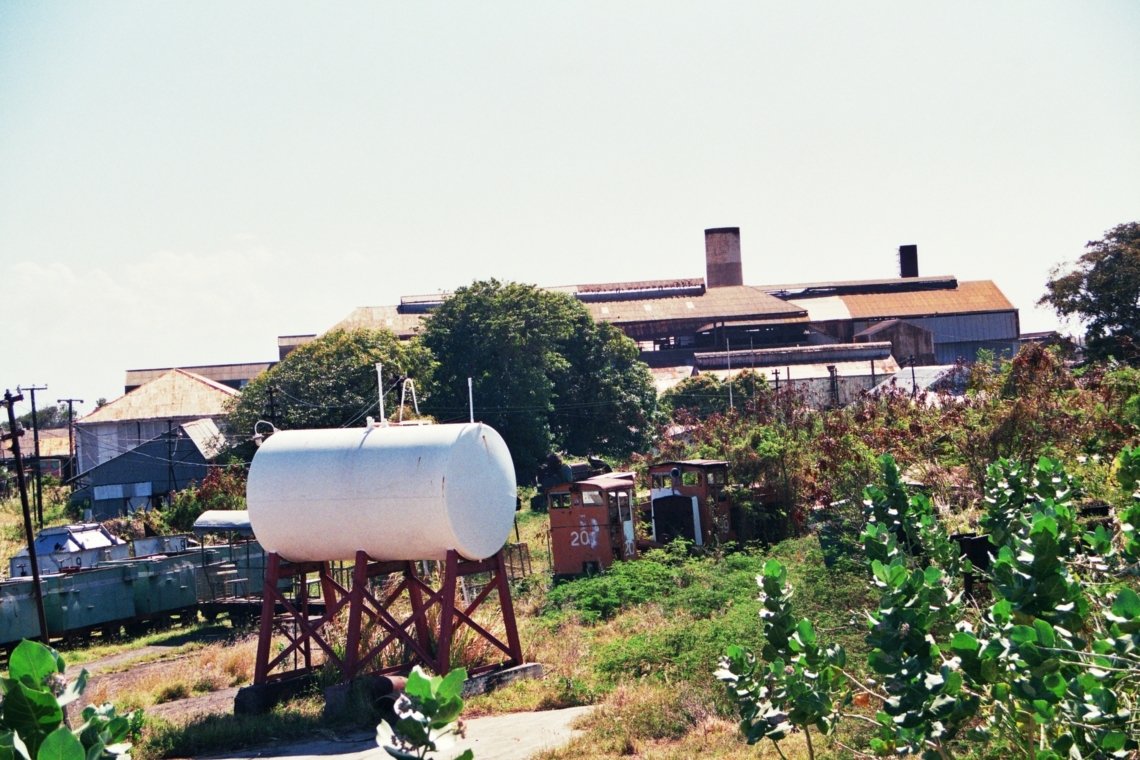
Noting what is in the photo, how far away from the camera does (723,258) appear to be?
85562 mm

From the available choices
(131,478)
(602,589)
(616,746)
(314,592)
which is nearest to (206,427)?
(131,478)

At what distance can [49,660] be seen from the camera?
3301 mm

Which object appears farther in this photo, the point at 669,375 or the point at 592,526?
the point at 669,375

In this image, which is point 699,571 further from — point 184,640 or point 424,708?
point 424,708

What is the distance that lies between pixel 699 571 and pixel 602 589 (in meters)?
2.07

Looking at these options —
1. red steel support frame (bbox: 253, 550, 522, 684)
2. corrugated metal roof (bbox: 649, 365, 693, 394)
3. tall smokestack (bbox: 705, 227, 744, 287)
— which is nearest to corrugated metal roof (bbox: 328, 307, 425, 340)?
corrugated metal roof (bbox: 649, 365, 693, 394)

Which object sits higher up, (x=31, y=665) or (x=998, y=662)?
(x=31, y=665)

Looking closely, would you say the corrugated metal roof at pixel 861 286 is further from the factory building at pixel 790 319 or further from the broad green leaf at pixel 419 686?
the broad green leaf at pixel 419 686

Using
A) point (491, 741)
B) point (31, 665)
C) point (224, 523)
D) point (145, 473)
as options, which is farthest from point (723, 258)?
point (31, 665)

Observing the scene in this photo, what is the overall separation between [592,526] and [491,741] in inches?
566

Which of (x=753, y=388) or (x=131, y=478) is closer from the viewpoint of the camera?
(x=131, y=478)

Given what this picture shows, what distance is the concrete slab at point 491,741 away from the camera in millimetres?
11617

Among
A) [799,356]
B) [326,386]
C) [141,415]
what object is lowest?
[141,415]

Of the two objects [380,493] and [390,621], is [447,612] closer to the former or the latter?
[390,621]
